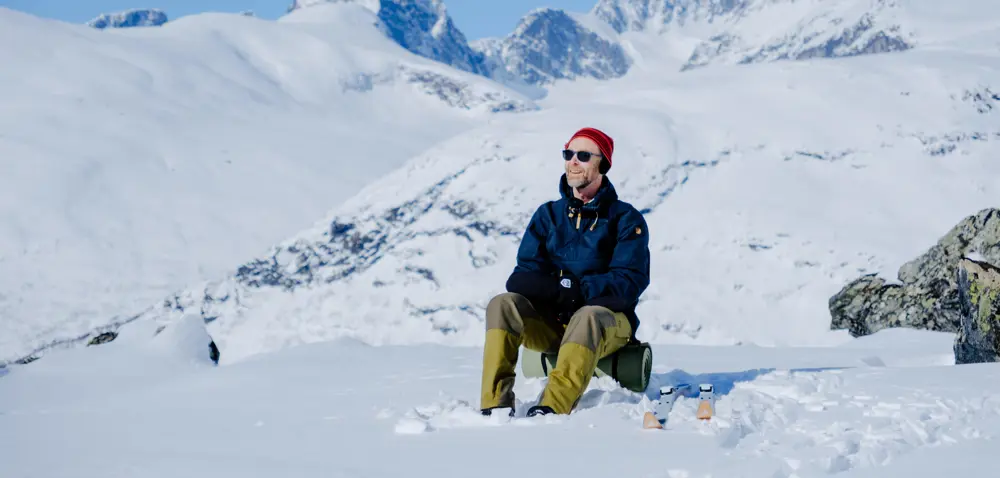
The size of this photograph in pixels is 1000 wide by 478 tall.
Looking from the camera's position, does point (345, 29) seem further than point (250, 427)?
Yes

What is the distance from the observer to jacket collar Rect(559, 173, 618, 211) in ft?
13.4

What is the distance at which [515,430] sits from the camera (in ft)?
10.8

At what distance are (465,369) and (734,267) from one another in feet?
26.3

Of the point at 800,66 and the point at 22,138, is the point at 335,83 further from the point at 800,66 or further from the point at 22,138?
the point at 800,66

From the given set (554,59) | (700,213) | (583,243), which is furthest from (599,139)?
(554,59)

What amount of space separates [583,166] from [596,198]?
0.64 ft

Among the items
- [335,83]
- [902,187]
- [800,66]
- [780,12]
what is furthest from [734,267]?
[780,12]

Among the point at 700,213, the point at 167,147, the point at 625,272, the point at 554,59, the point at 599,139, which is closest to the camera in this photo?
the point at 625,272

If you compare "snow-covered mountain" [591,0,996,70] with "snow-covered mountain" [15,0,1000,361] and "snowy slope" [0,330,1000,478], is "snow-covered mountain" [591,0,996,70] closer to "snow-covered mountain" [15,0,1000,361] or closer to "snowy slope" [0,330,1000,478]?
A: "snow-covered mountain" [15,0,1000,361]

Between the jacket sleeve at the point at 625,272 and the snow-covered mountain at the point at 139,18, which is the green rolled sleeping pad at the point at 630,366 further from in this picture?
the snow-covered mountain at the point at 139,18

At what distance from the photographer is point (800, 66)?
781 inches

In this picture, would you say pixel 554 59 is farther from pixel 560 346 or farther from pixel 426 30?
pixel 560 346

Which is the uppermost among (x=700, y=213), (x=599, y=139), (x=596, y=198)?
(x=599, y=139)

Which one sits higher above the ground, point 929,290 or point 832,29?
point 832,29
